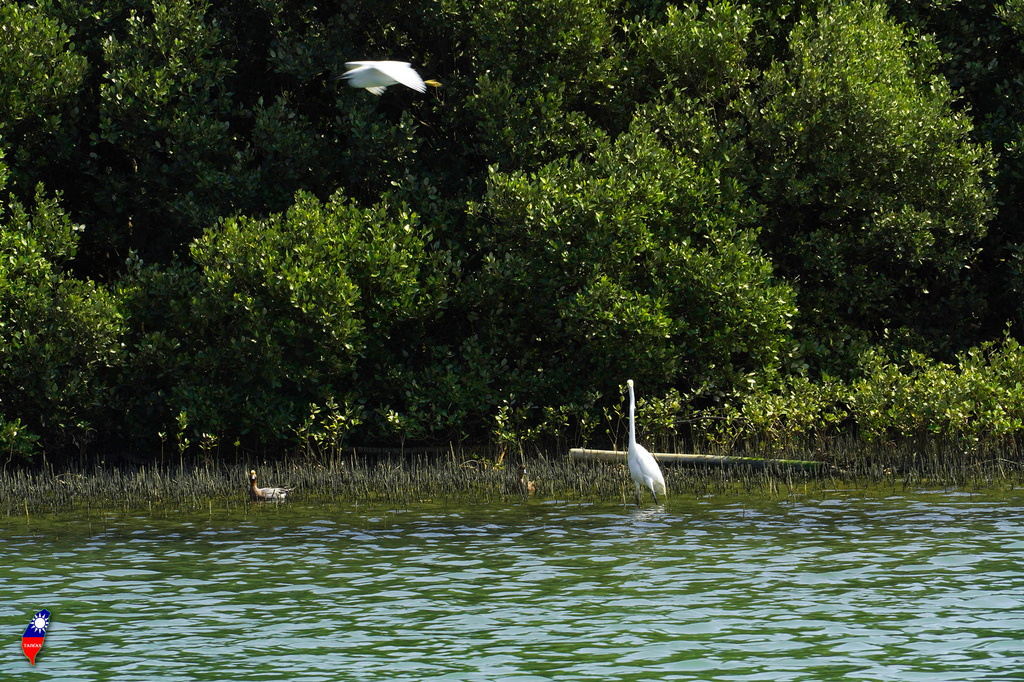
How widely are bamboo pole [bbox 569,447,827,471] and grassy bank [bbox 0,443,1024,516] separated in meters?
0.08

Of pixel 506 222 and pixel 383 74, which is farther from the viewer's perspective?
pixel 506 222

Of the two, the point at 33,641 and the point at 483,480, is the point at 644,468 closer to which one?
the point at 483,480

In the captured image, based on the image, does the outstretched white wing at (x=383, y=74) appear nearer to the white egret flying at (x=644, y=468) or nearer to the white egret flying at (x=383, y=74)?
the white egret flying at (x=383, y=74)

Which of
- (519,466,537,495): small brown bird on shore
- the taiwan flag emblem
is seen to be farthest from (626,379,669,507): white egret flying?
the taiwan flag emblem

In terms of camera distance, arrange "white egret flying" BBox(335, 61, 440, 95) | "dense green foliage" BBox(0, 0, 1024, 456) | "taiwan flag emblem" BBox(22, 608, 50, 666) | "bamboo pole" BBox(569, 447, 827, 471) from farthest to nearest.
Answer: "dense green foliage" BBox(0, 0, 1024, 456) < "bamboo pole" BBox(569, 447, 827, 471) < "white egret flying" BBox(335, 61, 440, 95) < "taiwan flag emblem" BBox(22, 608, 50, 666)

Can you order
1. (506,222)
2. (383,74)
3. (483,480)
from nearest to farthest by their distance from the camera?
(383,74) → (483,480) → (506,222)

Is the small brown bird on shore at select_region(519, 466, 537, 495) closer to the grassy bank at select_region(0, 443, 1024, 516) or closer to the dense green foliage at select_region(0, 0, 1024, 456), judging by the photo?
the grassy bank at select_region(0, 443, 1024, 516)

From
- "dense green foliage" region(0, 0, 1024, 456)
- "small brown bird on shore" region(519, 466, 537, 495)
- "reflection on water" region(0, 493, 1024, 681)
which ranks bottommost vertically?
"reflection on water" region(0, 493, 1024, 681)

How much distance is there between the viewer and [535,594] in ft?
41.2

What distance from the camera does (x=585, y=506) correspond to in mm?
18656

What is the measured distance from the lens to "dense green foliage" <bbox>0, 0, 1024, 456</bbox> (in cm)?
2194

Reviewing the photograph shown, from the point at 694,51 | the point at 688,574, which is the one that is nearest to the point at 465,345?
the point at 694,51

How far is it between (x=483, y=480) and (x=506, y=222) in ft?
14.5

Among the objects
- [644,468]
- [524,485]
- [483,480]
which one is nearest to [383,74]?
[644,468]
